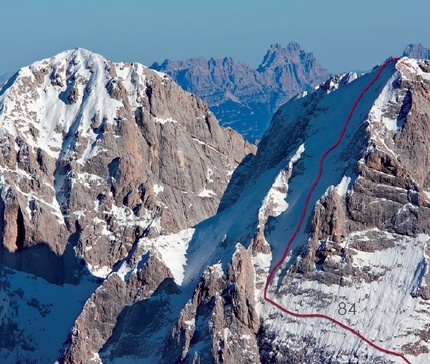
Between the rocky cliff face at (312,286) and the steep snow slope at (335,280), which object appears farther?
the rocky cliff face at (312,286)

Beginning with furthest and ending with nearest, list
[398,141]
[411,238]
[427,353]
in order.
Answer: [398,141] < [411,238] < [427,353]

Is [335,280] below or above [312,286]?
above

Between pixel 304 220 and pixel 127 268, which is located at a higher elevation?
pixel 304 220

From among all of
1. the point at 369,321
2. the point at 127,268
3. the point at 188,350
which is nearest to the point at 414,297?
the point at 369,321

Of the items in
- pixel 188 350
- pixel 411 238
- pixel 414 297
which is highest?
pixel 411 238

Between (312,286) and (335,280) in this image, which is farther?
(312,286)

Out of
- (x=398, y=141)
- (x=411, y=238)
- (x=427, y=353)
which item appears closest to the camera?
(x=427, y=353)

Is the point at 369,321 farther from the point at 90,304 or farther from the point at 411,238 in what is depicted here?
the point at 90,304

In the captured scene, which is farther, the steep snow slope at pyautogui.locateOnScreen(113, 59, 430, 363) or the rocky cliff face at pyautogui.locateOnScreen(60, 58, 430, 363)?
the rocky cliff face at pyautogui.locateOnScreen(60, 58, 430, 363)

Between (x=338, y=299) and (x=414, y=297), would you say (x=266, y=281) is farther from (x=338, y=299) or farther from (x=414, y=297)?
(x=414, y=297)

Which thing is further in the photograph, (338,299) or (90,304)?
(90,304)
